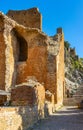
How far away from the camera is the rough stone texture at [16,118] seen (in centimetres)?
858

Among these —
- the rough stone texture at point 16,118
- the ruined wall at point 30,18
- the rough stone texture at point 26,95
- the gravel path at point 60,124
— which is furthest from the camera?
the ruined wall at point 30,18

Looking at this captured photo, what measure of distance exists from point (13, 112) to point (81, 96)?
2441cm

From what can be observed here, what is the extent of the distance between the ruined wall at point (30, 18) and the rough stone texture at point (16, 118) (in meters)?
20.5

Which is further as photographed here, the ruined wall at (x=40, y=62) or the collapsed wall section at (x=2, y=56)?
the ruined wall at (x=40, y=62)

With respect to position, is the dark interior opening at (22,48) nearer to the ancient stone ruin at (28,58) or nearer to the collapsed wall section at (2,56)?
the ancient stone ruin at (28,58)

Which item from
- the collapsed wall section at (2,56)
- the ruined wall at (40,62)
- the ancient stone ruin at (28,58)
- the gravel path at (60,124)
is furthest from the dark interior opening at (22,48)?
the gravel path at (60,124)

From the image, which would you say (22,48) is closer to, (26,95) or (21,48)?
(21,48)

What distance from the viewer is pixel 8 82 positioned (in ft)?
80.2

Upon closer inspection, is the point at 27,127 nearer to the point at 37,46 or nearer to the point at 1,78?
the point at 1,78

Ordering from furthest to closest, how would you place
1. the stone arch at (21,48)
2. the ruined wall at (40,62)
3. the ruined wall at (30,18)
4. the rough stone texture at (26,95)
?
the ruined wall at (30,18) < the stone arch at (21,48) < the ruined wall at (40,62) < the rough stone texture at (26,95)

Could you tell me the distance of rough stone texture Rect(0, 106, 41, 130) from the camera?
8580 mm

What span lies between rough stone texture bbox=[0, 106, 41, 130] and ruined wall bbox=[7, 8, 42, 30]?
20.5 meters

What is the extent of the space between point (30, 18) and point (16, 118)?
24.5 meters

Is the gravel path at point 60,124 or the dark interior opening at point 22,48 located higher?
the dark interior opening at point 22,48
